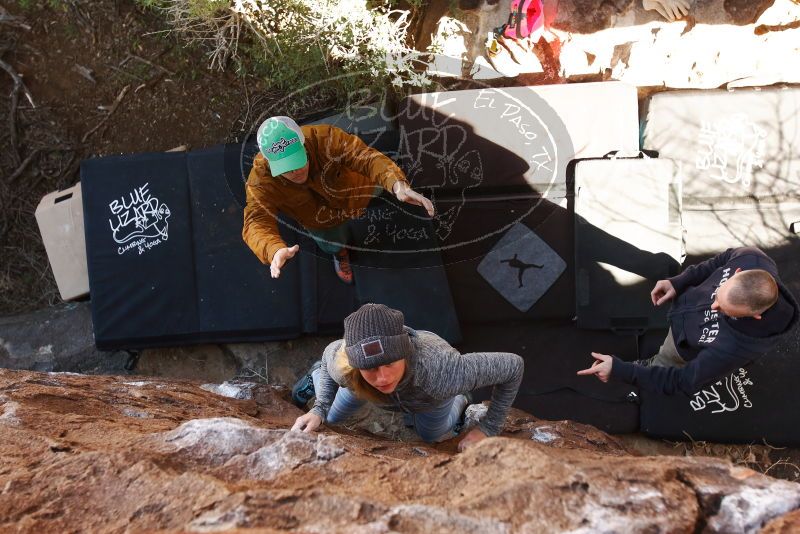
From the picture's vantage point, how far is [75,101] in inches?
193

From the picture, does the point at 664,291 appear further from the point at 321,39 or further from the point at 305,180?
the point at 321,39

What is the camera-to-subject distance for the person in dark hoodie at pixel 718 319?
249cm

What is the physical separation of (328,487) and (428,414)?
1.00 meters

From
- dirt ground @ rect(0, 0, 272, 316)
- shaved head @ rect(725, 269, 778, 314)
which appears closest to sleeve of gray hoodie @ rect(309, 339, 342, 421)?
shaved head @ rect(725, 269, 778, 314)

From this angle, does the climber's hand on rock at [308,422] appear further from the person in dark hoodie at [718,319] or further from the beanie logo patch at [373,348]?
the person in dark hoodie at [718,319]

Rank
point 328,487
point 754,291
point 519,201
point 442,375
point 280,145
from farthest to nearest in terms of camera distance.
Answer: point 519,201, point 280,145, point 754,291, point 442,375, point 328,487

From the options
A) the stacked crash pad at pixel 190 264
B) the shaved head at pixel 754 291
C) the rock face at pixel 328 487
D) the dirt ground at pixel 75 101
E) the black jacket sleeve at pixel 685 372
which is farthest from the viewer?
the dirt ground at pixel 75 101

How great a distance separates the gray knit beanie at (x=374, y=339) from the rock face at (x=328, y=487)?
29cm

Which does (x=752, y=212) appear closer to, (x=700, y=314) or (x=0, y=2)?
(x=700, y=314)

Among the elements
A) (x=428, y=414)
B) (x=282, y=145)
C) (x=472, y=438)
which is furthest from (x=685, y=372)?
(x=282, y=145)

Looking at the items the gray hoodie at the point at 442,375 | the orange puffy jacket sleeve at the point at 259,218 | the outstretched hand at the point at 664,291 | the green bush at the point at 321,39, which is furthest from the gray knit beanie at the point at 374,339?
the green bush at the point at 321,39

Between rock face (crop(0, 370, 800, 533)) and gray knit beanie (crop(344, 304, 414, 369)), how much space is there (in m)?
0.29

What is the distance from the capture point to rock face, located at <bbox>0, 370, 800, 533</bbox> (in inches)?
59.6

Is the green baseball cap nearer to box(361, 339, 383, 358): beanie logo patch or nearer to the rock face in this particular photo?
box(361, 339, 383, 358): beanie logo patch
